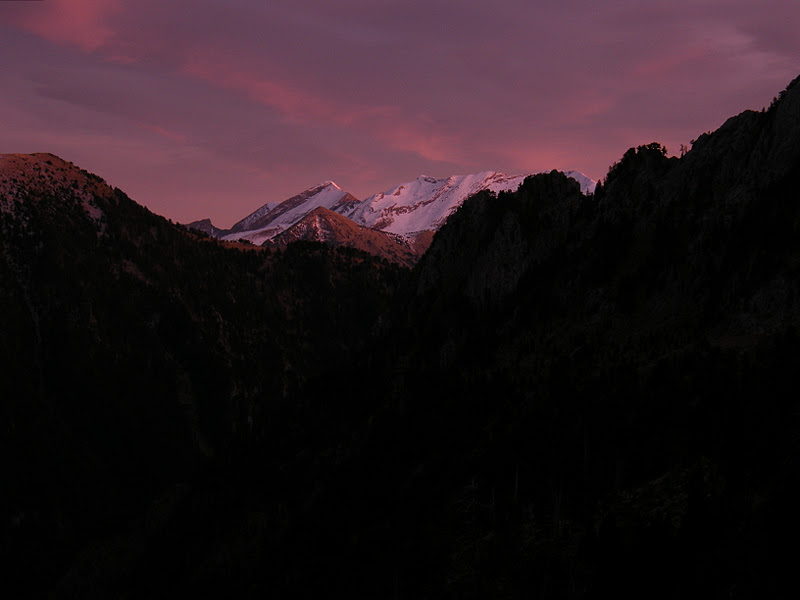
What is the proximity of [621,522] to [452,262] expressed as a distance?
422 ft

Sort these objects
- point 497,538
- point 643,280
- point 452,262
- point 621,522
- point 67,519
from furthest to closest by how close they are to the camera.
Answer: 1. point 67,519
2. point 452,262
3. point 643,280
4. point 497,538
5. point 621,522

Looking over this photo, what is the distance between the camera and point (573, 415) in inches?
3105

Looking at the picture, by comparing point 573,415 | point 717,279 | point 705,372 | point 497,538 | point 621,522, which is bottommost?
point 497,538

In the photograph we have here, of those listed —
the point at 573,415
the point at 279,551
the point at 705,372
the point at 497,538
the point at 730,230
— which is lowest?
the point at 279,551

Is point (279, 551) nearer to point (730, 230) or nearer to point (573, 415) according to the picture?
point (573, 415)

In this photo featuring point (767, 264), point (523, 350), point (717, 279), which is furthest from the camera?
point (523, 350)

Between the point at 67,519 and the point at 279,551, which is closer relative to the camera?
the point at 279,551

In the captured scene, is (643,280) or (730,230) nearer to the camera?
(730,230)

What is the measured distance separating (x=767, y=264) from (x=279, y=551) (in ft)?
298

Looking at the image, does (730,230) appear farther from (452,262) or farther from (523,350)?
(452,262)

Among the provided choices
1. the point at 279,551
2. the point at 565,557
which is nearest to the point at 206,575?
the point at 279,551

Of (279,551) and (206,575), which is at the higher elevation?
(279,551)

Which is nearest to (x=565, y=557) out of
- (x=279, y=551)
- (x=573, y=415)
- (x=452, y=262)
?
(x=573, y=415)

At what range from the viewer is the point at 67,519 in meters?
198
